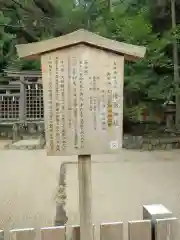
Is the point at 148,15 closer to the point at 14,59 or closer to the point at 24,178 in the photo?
the point at 14,59

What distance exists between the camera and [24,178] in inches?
288

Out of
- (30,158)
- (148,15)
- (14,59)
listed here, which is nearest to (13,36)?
(14,59)

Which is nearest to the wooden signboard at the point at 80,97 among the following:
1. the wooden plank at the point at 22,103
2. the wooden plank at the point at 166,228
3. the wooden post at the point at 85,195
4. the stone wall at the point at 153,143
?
the wooden post at the point at 85,195

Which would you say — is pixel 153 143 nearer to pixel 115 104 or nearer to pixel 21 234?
pixel 115 104

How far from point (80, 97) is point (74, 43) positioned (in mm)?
341

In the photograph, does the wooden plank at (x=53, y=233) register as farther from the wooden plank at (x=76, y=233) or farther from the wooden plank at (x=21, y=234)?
the wooden plank at (x=76, y=233)

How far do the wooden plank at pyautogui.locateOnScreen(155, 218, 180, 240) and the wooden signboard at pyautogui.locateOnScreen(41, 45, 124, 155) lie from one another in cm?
57

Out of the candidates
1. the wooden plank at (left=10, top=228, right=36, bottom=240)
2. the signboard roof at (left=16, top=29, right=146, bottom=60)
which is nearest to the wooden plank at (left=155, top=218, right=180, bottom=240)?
the wooden plank at (left=10, top=228, right=36, bottom=240)

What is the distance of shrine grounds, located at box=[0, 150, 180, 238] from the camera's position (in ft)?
15.4

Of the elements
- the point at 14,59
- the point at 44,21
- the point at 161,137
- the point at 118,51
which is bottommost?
the point at 161,137

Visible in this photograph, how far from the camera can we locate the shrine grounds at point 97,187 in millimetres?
4695

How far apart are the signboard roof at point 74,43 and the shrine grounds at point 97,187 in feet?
8.73

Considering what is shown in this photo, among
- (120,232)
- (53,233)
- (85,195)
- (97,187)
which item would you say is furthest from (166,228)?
(97,187)

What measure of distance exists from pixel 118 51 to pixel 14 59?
1421 cm
